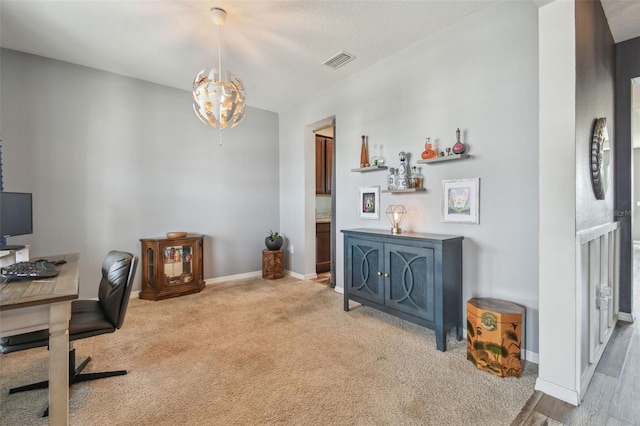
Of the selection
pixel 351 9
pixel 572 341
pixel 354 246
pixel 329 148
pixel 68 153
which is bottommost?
pixel 572 341

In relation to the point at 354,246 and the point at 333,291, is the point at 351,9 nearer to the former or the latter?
the point at 354,246

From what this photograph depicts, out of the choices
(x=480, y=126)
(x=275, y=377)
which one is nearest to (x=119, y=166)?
(x=275, y=377)

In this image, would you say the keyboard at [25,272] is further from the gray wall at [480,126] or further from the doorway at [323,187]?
the doorway at [323,187]

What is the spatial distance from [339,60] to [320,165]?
6.67 ft

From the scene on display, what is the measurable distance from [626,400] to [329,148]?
4.48 meters

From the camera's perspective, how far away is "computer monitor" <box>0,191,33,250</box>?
2.12 meters

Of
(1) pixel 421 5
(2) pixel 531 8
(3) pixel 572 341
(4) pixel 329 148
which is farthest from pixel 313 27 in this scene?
(3) pixel 572 341

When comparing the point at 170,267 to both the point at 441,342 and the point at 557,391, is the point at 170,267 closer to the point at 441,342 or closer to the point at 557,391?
the point at 441,342

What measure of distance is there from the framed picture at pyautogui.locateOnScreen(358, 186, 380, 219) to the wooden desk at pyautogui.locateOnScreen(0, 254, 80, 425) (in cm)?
276

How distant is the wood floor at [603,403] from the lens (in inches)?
60.1

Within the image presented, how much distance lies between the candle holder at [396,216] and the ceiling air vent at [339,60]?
1.74m

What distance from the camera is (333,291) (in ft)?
12.8

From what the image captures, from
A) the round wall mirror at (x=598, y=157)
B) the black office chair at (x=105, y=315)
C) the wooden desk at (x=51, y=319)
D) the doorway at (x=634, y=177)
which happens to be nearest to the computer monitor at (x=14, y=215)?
the black office chair at (x=105, y=315)

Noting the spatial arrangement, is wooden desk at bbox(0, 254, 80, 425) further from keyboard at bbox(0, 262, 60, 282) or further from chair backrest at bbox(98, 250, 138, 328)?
chair backrest at bbox(98, 250, 138, 328)
